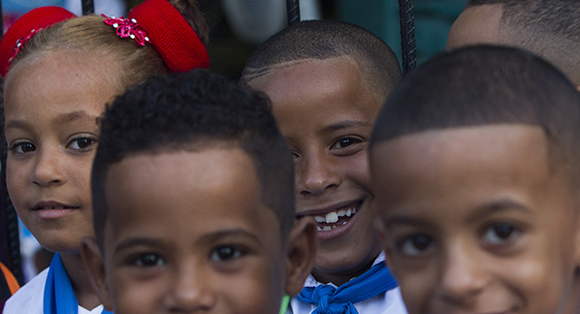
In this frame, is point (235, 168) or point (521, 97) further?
point (235, 168)

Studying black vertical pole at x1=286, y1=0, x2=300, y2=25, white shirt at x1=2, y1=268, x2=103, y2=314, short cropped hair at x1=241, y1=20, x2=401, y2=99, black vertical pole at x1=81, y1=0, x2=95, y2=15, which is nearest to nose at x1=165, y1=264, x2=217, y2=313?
short cropped hair at x1=241, y1=20, x2=401, y2=99

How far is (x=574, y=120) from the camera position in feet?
5.52

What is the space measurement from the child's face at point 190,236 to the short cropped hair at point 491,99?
1.32 feet

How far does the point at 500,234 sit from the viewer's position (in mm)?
1592

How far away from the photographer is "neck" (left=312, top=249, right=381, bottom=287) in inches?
102

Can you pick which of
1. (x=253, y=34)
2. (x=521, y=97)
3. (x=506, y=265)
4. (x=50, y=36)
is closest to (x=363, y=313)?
(x=506, y=265)

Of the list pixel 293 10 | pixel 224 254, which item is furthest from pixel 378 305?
pixel 293 10

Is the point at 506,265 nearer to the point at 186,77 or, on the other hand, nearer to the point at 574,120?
the point at 574,120

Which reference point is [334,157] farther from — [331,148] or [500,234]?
[500,234]

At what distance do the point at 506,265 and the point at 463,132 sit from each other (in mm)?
310

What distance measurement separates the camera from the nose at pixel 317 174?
2436mm

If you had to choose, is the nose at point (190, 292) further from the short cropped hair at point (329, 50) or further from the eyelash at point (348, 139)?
the short cropped hair at point (329, 50)

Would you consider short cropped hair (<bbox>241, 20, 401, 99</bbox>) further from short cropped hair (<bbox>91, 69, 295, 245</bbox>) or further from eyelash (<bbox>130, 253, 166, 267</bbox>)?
eyelash (<bbox>130, 253, 166, 267</bbox>)

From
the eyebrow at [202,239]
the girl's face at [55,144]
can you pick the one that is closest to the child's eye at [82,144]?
the girl's face at [55,144]
